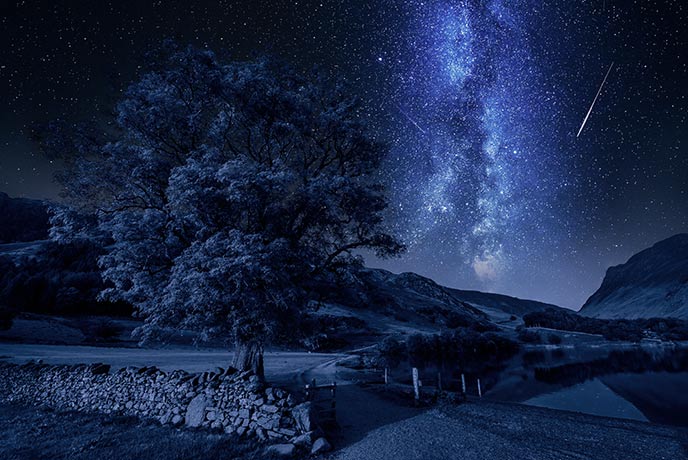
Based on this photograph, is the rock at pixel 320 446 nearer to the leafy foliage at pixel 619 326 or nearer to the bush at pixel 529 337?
the bush at pixel 529 337

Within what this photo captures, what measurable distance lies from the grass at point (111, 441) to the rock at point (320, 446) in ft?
5.40

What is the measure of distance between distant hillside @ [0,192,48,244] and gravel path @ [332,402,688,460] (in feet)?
498

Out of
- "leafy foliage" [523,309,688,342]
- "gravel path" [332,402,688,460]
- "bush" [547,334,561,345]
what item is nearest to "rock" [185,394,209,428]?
"gravel path" [332,402,688,460]

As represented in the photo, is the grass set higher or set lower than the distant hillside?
lower

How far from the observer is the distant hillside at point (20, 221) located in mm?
120812

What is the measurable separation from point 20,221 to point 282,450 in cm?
17362

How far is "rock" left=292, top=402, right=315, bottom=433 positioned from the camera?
11.9 meters

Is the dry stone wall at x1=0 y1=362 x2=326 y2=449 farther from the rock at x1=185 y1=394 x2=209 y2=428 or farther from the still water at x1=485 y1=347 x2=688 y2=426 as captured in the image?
the still water at x1=485 y1=347 x2=688 y2=426

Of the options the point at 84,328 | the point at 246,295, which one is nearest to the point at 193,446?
the point at 246,295

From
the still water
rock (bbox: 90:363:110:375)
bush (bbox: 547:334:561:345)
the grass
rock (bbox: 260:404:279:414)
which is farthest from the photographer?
bush (bbox: 547:334:561:345)

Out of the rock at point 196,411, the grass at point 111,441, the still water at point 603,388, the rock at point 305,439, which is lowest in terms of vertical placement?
the still water at point 603,388

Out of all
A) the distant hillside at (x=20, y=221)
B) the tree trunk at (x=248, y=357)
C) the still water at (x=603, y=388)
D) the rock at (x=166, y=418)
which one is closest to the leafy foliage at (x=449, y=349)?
the still water at (x=603, y=388)

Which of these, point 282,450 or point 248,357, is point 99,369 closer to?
point 248,357

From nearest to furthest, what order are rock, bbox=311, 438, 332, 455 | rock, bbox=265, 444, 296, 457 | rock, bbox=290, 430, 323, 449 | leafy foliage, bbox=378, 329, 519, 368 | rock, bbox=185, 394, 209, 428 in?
rock, bbox=265, 444, 296, 457, rock, bbox=311, 438, 332, 455, rock, bbox=290, 430, 323, 449, rock, bbox=185, 394, 209, 428, leafy foliage, bbox=378, 329, 519, 368
